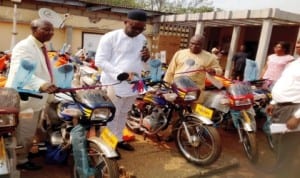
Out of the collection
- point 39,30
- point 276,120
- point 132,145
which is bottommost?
point 132,145

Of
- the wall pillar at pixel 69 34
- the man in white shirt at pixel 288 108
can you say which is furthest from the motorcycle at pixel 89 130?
the wall pillar at pixel 69 34

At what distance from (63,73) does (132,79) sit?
0.73 metres

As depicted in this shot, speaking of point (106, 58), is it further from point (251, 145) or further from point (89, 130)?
point (251, 145)

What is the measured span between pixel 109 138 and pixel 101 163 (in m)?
0.22

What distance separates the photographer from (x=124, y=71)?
145 inches

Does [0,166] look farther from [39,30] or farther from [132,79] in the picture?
[132,79]

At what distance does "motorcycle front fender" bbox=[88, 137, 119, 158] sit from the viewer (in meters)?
2.57

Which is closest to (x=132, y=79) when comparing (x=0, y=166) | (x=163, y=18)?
(x=0, y=166)

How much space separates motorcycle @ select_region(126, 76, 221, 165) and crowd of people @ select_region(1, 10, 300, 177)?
0.35 m

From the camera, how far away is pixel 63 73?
3.28 m

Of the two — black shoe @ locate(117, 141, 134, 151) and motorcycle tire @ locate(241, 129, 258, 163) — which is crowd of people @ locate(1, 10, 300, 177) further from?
motorcycle tire @ locate(241, 129, 258, 163)

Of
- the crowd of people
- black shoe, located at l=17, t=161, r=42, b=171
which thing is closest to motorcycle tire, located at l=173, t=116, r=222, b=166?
the crowd of people

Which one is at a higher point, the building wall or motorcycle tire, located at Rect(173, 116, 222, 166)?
the building wall

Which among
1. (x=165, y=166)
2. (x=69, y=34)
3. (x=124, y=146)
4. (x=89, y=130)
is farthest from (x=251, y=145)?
(x=69, y=34)
